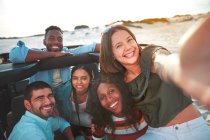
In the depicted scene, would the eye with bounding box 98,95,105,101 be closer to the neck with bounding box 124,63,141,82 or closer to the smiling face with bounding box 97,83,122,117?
the smiling face with bounding box 97,83,122,117

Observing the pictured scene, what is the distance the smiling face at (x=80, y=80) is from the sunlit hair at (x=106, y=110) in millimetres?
460

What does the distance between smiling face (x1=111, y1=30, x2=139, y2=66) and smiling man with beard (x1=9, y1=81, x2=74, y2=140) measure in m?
0.82

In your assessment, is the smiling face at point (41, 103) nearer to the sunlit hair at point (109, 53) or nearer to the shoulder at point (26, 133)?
the shoulder at point (26, 133)

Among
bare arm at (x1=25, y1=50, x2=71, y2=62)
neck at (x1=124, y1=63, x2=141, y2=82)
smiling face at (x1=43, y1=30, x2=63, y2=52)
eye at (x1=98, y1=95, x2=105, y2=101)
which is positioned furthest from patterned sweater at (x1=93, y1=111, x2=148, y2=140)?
smiling face at (x1=43, y1=30, x2=63, y2=52)

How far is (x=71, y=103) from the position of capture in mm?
2727

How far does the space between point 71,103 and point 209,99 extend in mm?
2328

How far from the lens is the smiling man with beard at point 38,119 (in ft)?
6.50

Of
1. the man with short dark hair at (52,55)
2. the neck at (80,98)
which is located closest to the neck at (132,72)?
the man with short dark hair at (52,55)

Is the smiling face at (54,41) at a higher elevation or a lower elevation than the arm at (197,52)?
lower

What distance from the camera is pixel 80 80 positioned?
276 cm

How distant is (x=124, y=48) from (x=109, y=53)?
0.16m

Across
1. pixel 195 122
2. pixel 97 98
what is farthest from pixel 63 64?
pixel 195 122

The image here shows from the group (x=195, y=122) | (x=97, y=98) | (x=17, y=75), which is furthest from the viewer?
(x=97, y=98)

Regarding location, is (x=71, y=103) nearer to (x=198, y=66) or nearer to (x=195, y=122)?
(x=195, y=122)
